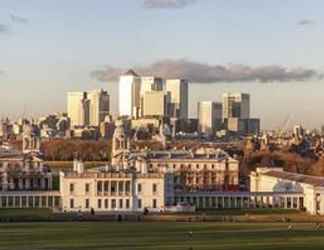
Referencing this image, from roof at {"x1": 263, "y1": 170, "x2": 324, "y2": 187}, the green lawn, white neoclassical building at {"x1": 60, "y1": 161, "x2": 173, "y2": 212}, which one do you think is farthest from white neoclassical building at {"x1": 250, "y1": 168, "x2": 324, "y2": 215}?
the green lawn

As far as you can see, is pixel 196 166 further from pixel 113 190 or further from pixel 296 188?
→ pixel 113 190

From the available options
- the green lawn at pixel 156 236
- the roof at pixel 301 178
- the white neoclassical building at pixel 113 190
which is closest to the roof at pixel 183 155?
the roof at pixel 301 178

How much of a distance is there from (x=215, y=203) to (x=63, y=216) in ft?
60.0

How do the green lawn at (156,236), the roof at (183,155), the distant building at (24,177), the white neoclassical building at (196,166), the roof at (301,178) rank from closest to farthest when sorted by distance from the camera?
the green lawn at (156,236) < the roof at (301,178) < the distant building at (24,177) < the white neoclassical building at (196,166) < the roof at (183,155)

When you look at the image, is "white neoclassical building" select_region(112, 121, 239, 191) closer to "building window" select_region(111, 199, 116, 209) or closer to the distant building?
the distant building

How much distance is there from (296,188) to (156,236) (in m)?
33.1

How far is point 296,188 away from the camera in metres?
87.7

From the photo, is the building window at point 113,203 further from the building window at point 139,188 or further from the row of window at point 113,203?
the building window at point 139,188

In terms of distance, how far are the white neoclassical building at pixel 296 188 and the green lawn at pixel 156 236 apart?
16.0 m

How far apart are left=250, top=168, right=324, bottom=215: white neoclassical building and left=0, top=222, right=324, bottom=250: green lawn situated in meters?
16.0

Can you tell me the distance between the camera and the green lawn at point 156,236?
1988 inches

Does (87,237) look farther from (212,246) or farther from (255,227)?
(255,227)

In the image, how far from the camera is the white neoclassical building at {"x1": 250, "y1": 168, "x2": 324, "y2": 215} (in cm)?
8162

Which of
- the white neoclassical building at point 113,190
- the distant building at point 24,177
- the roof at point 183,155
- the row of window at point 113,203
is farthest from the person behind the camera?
the roof at point 183,155
